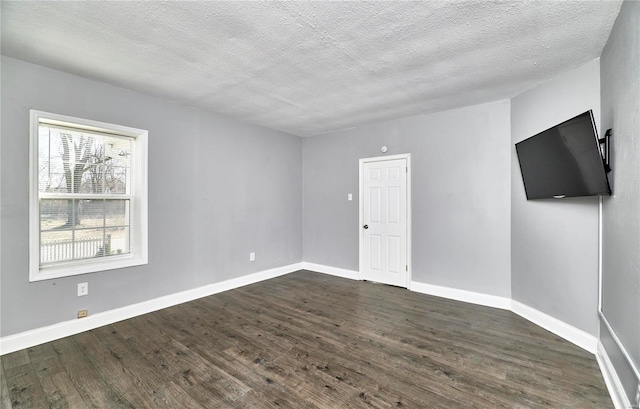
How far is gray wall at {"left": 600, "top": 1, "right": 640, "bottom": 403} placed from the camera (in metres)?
1.65

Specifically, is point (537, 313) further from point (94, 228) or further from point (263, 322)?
point (94, 228)

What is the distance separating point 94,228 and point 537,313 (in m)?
4.97

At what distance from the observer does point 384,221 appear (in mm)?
4535

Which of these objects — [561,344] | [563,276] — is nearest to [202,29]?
[563,276]

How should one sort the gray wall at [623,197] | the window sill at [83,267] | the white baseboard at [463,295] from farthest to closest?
the white baseboard at [463,295], the window sill at [83,267], the gray wall at [623,197]

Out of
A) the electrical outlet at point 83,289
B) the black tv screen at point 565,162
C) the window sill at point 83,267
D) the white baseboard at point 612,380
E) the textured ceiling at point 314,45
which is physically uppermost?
the textured ceiling at point 314,45

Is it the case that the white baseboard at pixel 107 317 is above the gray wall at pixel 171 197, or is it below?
below

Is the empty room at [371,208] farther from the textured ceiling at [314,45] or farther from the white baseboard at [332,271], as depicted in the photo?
the white baseboard at [332,271]

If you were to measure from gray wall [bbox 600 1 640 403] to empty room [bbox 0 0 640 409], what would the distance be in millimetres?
26

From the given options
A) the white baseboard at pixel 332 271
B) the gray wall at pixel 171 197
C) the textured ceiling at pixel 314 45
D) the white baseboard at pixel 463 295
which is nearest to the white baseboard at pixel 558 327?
the white baseboard at pixel 463 295

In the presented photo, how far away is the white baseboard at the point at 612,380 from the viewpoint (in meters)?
1.74

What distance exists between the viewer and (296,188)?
5.43 metres

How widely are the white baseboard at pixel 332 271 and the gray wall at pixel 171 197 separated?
0.29m

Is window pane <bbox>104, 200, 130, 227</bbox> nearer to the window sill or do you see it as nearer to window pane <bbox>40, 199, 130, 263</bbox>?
window pane <bbox>40, 199, 130, 263</bbox>
